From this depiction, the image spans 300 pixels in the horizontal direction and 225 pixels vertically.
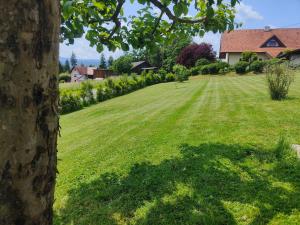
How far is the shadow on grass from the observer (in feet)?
11.2

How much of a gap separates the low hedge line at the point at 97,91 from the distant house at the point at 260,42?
1942 centimetres

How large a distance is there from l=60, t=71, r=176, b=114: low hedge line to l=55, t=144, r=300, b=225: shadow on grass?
36.5ft

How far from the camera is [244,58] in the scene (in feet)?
139

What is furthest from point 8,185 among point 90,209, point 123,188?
point 123,188

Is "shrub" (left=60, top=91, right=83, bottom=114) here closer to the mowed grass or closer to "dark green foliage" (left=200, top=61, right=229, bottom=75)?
the mowed grass

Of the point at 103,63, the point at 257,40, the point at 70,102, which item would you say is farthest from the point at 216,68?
the point at 103,63

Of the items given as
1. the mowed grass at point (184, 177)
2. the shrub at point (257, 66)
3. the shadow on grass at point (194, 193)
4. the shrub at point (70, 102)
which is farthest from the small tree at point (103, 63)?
the shadow on grass at point (194, 193)

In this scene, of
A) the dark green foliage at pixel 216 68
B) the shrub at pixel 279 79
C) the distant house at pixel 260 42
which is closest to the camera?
the shrub at pixel 279 79

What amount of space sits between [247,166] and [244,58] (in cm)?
4014

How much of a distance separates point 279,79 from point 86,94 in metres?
15.8

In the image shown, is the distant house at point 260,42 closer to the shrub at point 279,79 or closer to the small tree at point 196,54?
the small tree at point 196,54

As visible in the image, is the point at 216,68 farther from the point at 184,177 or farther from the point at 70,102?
the point at 184,177

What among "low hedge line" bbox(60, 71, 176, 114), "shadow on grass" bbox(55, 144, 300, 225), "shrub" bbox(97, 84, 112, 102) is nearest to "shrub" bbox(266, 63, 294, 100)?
"shadow on grass" bbox(55, 144, 300, 225)

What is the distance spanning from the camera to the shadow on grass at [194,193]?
135 inches
